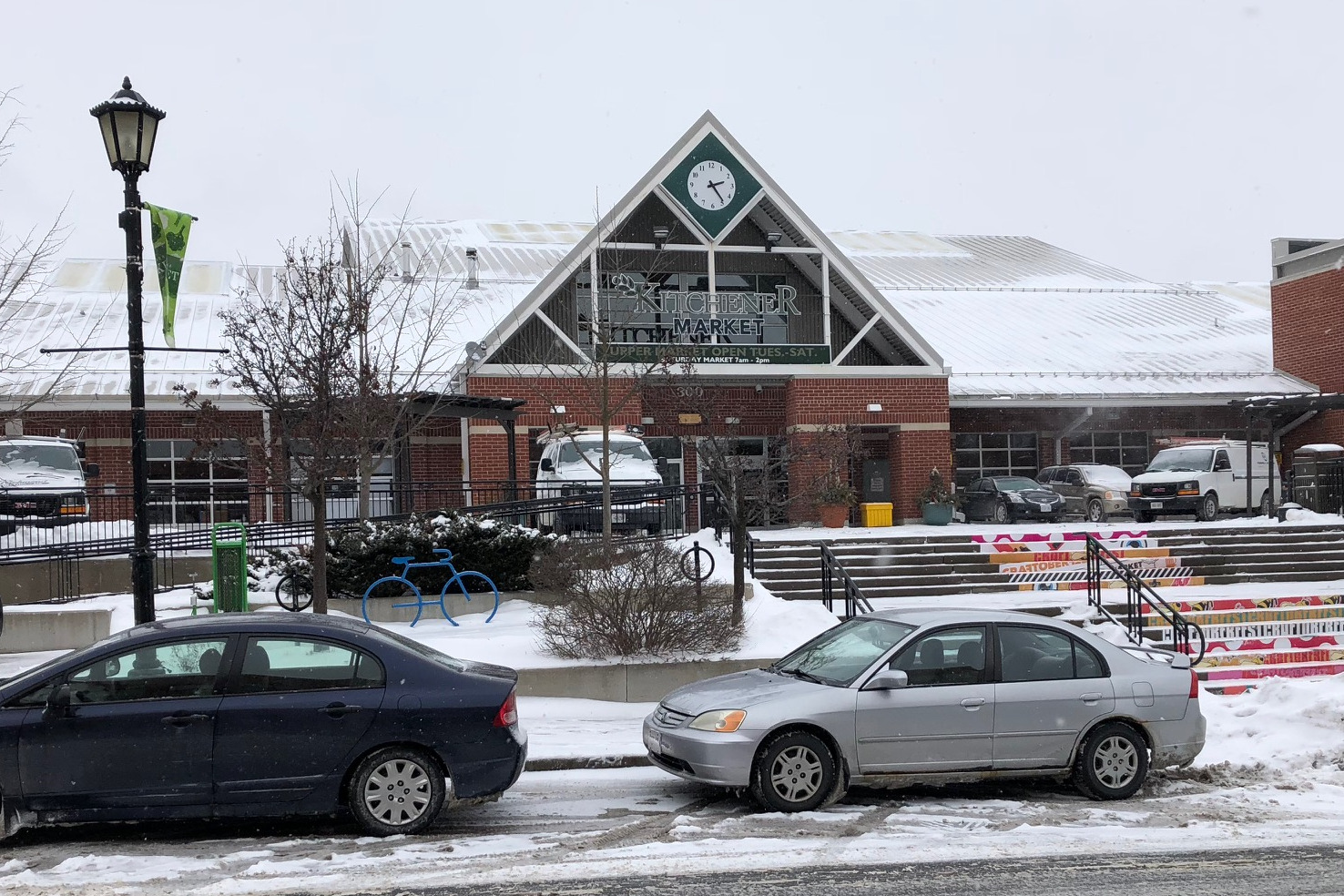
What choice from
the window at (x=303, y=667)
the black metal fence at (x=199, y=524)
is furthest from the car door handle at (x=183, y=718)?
the black metal fence at (x=199, y=524)

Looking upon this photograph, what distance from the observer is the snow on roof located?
29.8 m

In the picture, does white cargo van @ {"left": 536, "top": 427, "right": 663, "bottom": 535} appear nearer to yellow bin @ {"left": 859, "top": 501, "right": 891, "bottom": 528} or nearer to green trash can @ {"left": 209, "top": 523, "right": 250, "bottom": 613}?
green trash can @ {"left": 209, "top": 523, "right": 250, "bottom": 613}

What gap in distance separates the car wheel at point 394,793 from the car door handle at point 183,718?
104 cm

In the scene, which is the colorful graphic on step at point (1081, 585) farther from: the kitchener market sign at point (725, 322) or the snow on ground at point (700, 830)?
the kitchener market sign at point (725, 322)

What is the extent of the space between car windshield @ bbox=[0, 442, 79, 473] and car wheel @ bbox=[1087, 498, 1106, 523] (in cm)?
2317

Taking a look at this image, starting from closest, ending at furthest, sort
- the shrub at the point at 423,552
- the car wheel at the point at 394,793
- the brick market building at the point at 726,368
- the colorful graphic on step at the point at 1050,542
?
1. the car wheel at the point at 394,793
2. the shrub at the point at 423,552
3. the colorful graphic on step at the point at 1050,542
4. the brick market building at the point at 726,368

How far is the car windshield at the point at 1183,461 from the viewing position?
26.5 m

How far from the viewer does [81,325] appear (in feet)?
101

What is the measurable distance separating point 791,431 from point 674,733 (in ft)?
60.3

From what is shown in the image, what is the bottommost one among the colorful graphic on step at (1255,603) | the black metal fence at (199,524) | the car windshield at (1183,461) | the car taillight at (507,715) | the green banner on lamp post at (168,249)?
the colorful graphic on step at (1255,603)

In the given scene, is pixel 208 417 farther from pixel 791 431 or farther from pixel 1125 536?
pixel 1125 536

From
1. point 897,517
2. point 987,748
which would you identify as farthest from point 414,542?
point 897,517

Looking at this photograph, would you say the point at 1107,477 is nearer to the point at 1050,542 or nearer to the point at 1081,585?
the point at 1050,542

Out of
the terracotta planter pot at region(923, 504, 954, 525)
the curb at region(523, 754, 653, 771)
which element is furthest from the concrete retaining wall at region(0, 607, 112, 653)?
the terracotta planter pot at region(923, 504, 954, 525)
